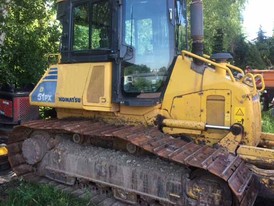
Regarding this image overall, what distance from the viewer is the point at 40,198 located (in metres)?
4.82

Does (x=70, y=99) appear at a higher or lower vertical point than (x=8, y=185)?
higher

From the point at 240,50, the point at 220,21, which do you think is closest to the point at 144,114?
the point at 220,21

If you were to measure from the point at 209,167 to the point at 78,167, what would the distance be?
2.00 m

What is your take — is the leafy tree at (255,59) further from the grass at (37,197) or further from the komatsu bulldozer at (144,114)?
the grass at (37,197)

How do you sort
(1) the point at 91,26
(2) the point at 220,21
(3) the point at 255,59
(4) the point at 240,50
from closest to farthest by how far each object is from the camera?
1. (1) the point at 91,26
2. (2) the point at 220,21
3. (3) the point at 255,59
4. (4) the point at 240,50

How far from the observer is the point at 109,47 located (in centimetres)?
488

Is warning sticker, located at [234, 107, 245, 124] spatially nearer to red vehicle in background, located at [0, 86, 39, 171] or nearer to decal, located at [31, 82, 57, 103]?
decal, located at [31, 82, 57, 103]

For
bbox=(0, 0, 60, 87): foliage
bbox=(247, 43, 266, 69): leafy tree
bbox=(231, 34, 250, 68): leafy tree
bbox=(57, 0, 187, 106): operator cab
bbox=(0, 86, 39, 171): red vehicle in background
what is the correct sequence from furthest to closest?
bbox=(231, 34, 250, 68): leafy tree → bbox=(247, 43, 266, 69): leafy tree → bbox=(0, 0, 60, 87): foliage → bbox=(0, 86, 39, 171): red vehicle in background → bbox=(57, 0, 187, 106): operator cab

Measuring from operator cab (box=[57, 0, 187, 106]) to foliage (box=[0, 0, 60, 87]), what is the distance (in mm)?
4185

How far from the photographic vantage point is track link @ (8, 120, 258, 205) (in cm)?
378

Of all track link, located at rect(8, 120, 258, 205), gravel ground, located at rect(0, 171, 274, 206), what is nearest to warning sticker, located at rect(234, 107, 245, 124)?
track link, located at rect(8, 120, 258, 205)

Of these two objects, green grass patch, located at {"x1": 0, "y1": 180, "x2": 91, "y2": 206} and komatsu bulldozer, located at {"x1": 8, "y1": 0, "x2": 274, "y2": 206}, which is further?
green grass patch, located at {"x1": 0, "y1": 180, "x2": 91, "y2": 206}

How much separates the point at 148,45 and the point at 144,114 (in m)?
0.91

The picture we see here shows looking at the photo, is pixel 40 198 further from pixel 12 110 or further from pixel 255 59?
pixel 255 59
